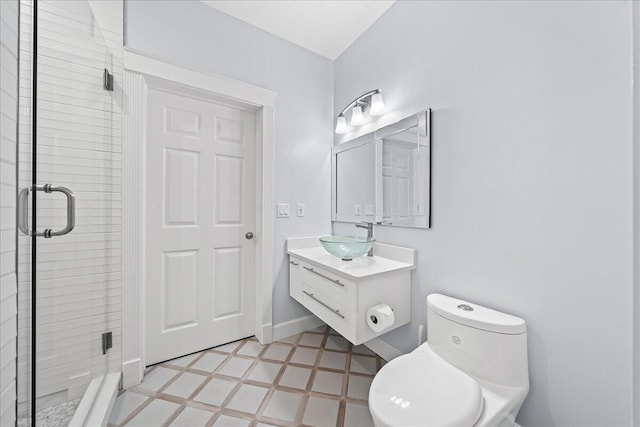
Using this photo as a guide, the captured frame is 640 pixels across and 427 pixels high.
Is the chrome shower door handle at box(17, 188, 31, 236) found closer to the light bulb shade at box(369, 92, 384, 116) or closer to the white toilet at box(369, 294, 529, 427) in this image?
the white toilet at box(369, 294, 529, 427)

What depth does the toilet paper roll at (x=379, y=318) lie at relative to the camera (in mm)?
1302

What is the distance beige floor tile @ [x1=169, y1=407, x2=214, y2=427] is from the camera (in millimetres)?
1205

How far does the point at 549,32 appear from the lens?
3.26 ft

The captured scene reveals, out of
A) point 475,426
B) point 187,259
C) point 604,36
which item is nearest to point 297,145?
point 187,259

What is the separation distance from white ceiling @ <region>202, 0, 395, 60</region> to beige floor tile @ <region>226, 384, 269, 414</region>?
8.04 feet

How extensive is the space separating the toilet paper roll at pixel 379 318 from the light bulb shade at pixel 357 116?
135cm

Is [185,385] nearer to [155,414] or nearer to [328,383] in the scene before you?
[155,414]

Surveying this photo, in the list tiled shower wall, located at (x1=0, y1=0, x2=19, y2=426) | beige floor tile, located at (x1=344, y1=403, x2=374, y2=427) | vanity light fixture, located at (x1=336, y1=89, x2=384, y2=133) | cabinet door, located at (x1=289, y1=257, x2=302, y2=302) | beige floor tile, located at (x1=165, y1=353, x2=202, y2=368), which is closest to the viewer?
tiled shower wall, located at (x1=0, y1=0, x2=19, y2=426)

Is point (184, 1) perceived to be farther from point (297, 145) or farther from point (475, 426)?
point (475, 426)

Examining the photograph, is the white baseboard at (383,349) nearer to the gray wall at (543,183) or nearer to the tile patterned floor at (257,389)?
the tile patterned floor at (257,389)

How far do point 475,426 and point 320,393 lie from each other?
0.83 meters

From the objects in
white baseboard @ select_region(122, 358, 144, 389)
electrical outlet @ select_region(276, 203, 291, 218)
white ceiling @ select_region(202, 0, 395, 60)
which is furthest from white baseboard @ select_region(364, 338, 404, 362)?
white ceiling @ select_region(202, 0, 395, 60)

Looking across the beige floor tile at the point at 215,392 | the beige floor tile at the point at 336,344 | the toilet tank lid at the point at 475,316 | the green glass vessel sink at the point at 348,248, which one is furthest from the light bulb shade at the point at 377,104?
the beige floor tile at the point at 215,392

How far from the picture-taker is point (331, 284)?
150 centimetres
